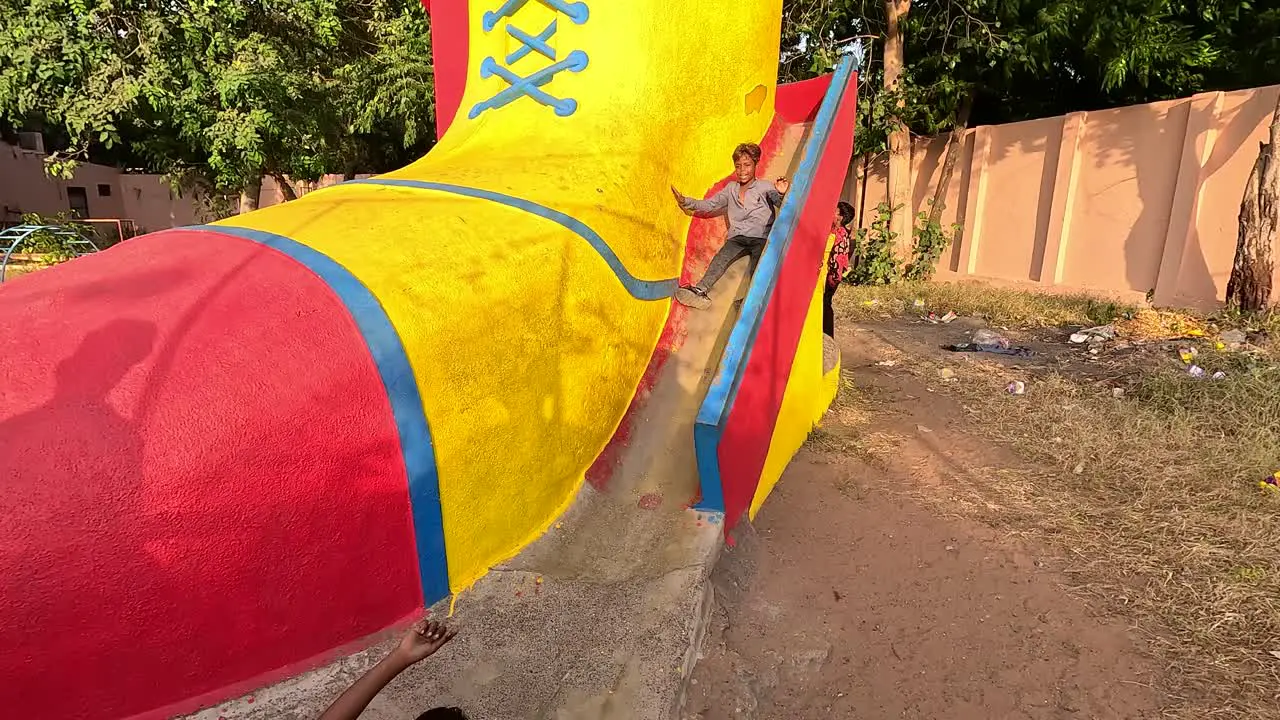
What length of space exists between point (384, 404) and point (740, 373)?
4.81 feet

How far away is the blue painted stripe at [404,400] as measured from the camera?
227 centimetres

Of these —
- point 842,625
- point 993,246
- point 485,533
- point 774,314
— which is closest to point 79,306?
point 485,533

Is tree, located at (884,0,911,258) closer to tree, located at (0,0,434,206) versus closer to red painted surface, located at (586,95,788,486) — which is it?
red painted surface, located at (586,95,788,486)

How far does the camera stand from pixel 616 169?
3568mm

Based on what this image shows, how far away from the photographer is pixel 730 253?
4.04 m

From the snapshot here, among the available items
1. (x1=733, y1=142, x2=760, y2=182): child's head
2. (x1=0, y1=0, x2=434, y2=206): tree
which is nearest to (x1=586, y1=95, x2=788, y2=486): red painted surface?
(x1=733, y1=142, x2=760, y2=182): child's head

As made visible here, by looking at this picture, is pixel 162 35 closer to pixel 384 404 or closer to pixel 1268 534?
pixel 384 404

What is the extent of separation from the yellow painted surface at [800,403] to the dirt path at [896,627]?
19 cm

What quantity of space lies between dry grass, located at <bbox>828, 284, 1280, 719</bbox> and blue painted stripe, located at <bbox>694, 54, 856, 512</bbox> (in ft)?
5.42

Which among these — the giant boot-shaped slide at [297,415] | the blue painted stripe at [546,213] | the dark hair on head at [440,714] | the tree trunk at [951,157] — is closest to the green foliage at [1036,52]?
the tree trunk at [951,157]

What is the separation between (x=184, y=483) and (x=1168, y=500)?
4298 mm

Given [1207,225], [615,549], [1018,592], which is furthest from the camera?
[1207,225]

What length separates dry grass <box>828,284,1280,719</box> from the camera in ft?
8.81

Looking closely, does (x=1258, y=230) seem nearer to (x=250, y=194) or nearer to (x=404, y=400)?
(x=404, y=400)
